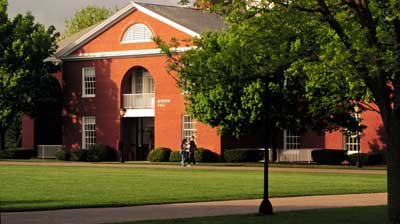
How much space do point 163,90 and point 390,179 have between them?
41.8 metres

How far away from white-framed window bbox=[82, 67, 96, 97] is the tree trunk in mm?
47109

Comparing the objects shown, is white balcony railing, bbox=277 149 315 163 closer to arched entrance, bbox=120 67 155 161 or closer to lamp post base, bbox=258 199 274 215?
arched entrance, bbox=120 67 155 161

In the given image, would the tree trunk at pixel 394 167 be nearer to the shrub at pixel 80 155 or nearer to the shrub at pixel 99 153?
the shrub at pixel 99 153

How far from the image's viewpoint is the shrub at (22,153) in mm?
63344

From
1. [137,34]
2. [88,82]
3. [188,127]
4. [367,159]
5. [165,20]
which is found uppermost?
[165,20]

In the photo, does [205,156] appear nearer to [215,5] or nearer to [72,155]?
[72,155]

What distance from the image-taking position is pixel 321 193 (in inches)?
1088

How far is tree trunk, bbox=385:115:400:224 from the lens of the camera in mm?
17312

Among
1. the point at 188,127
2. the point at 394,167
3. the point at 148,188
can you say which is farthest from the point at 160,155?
the point at 394,167

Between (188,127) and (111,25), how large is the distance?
944 cm

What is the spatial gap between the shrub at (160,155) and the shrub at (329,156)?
9925mm

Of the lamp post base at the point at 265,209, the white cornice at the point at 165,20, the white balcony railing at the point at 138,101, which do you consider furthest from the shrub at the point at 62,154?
the lamp post base at the point at 265,209

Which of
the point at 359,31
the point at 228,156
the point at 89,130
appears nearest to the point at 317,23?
the point at 359,31

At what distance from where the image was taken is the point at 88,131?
6347cm
